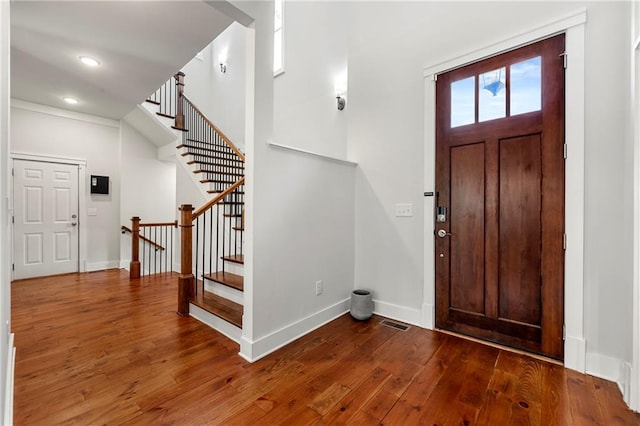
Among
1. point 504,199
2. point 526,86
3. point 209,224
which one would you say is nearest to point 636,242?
point 504,199

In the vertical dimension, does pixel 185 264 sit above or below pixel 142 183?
below

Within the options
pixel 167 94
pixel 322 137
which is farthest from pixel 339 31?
pixel 167 94

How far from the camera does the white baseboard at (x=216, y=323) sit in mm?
2381

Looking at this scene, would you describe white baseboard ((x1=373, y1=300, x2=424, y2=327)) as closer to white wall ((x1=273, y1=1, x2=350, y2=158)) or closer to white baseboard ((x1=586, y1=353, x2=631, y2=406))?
white baseboard ((x1=586, y1=353, x2=631, y2=406))

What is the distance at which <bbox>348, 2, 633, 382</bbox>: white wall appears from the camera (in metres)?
1.85

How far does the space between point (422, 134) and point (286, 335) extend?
87.9 inches

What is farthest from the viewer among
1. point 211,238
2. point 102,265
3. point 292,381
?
point 102,265

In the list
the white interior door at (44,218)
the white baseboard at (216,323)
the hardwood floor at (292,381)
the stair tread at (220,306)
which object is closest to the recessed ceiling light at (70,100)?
the white interior door at (44,218)

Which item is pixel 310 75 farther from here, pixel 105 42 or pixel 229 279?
pixel 229 279

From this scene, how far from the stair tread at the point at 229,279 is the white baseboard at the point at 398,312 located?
4.74 ft

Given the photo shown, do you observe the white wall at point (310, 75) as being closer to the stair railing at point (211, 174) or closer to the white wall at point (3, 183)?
the stair railing at point (211, 174)

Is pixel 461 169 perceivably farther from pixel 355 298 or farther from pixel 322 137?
pixel 322 137

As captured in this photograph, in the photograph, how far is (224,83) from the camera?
608 cm

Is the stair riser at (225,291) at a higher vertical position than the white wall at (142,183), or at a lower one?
lower
